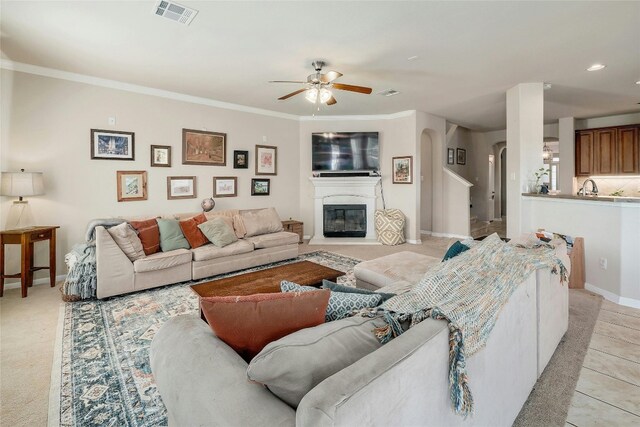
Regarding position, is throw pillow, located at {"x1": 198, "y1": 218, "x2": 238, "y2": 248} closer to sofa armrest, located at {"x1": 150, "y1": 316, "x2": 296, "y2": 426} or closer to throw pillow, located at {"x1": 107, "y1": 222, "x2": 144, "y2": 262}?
throw pillow, located at {"x1": 107, "y1": 222, "x2": 144, "y2": 262}

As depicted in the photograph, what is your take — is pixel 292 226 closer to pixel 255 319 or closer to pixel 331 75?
pixel 331 75

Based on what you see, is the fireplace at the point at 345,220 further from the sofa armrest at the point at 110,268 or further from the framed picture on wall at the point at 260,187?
the sofa armrest at the point at 110,268

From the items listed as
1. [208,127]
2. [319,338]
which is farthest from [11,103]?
[319,338]

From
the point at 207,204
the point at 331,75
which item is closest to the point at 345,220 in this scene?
the point at 207,204

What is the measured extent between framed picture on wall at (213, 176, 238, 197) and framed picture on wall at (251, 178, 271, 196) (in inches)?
14.1

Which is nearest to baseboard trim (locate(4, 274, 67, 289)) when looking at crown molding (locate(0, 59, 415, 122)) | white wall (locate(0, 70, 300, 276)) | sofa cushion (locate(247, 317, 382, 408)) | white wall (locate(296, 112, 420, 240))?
white wall (locate(0, 70, 300, 276))

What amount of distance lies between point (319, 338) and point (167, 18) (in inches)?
122

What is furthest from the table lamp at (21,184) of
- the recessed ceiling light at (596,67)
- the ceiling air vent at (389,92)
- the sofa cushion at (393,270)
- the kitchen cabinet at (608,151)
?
the kitchen cabinet at (608,151)

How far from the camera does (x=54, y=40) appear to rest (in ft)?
10.5

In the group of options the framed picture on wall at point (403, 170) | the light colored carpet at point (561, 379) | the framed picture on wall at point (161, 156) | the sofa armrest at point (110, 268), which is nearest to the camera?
the light colored carpet at point (561, 379)

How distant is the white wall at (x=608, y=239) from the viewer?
3125 mm

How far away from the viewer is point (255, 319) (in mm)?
1102

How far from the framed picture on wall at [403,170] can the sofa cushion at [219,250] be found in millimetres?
3579

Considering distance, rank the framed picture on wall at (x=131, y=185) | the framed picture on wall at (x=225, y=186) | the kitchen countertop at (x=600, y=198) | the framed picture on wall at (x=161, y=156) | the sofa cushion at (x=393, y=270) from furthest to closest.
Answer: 1. the framed picture on wall at (x=225, y=186)
2. the framed picture on wall at (x=161, y=156)
3. the framed picture on wall at (x=131, y=185)
4. the kitchen countertop at (x=600, y=198)
5. the sofa cushion at (x=393, y=270)
